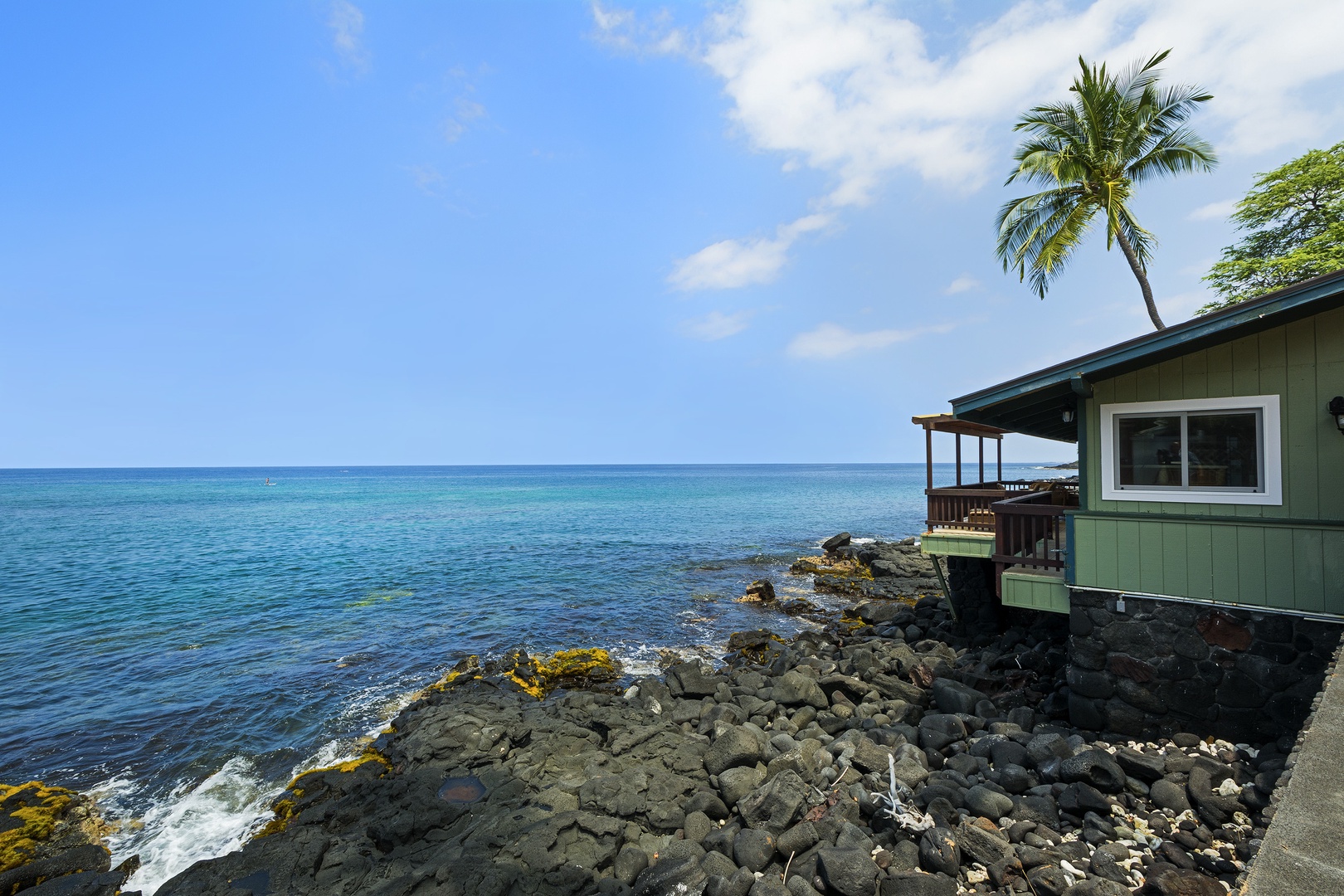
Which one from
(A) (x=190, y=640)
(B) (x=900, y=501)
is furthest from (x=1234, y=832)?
(B) (x=900, y=501)

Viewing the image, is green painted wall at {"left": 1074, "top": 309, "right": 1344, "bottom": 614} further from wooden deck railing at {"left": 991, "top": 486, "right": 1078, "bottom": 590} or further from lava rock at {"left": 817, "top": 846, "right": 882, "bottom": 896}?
lava rock at {"left": 817, "top": 846, "right": 882, "bottom": 896}

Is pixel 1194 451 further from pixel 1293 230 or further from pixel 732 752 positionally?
pixel 1293 230

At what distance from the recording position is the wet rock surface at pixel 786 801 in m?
5.69

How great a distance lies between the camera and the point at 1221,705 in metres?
7.39

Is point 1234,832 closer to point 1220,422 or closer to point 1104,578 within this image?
point 1104,578

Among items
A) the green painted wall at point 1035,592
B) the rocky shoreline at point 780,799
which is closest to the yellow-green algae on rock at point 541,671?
the rocky shoreline at point 780,799

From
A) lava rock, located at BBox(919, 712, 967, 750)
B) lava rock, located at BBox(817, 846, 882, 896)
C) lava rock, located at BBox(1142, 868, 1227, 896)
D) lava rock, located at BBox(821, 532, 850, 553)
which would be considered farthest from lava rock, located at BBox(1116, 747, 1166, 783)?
lava rock, located at BBox(821, 532, 850, 553)

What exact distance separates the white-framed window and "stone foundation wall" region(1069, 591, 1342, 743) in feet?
4.96

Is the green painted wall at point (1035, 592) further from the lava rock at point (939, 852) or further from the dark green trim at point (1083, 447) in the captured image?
the lava rock at point (939, 852)

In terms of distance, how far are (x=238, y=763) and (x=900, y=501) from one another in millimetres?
73497

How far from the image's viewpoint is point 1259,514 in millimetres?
7352

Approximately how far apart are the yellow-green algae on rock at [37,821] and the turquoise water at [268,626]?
0.39 meters

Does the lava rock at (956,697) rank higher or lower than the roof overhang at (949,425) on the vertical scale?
lower

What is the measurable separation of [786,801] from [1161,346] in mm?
7272
